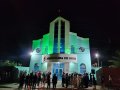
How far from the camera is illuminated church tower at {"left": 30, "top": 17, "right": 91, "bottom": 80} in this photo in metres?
30.2

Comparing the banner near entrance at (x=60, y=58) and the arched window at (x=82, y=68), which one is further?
the arched window at (x=82, y=68)

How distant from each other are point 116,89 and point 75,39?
57.7 feet

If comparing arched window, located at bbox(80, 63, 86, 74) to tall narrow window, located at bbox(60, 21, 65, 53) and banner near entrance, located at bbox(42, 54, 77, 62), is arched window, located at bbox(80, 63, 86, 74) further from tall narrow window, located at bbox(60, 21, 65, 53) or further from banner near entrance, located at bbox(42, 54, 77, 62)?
tall narrow window, located at bbox(60, 21, 65, 53)

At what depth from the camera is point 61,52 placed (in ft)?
103

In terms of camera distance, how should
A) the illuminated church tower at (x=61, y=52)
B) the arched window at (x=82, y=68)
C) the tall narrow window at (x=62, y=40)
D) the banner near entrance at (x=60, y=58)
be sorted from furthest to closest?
the arched window at (x=82, y=68), the tall narrow window at (x=62, y=40), the illuminated church tower at (x=61, y=52), the banner near entrance at (x=60, y=58)

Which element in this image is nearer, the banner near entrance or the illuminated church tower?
the banner near entrance

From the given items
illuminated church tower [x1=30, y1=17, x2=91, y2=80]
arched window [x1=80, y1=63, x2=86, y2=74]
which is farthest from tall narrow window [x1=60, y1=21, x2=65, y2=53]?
arched window [x1=80, y1=63, x2=86, y2=74]

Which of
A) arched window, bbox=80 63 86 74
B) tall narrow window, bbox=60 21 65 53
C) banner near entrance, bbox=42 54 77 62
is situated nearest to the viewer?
banner near entrance, bbox=42 54 77 62

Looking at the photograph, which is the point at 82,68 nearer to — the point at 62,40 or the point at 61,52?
the point at 61,52

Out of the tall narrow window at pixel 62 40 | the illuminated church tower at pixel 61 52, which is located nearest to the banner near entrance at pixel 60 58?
→ the illuminated church tower at pixel 61 52

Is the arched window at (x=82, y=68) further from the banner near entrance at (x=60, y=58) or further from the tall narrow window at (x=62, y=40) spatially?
the tall narrow window at (x=62, y=40)

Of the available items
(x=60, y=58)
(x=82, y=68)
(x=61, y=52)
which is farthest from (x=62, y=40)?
(x=82, y=68)

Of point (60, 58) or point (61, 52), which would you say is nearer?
point (60, 58)

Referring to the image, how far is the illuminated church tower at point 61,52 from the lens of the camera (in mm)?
30250
